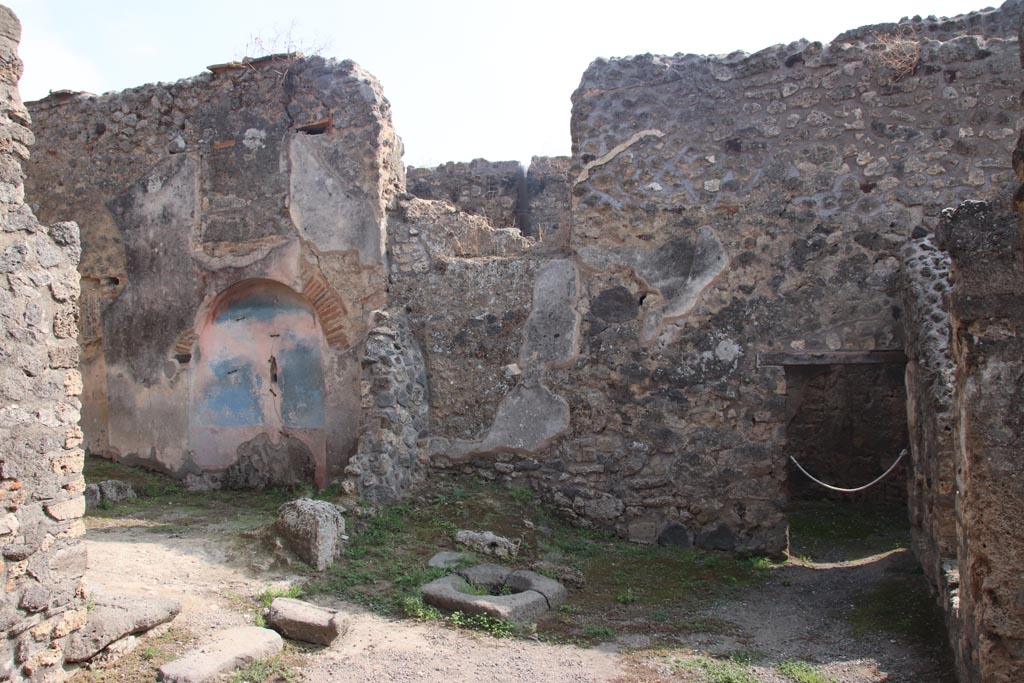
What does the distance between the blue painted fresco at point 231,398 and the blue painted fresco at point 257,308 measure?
0.40 metres

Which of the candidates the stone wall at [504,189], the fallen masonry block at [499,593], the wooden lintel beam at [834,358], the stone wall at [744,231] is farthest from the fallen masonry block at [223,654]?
the stone wall at [504,189]

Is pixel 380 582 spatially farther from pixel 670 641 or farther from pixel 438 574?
pixel 670 641

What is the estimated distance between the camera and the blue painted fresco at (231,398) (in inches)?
325

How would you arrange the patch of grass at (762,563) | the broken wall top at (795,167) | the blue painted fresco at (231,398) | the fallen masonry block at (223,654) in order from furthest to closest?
1. the blue painted fresco at (231,398)
2. the broken wall top at (795,167)
3. the patch of grass at (762,563)
4. the fallen masonry block at (223,654)

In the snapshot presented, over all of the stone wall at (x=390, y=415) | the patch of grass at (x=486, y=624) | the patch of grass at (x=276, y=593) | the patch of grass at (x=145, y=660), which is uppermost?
the stone wall at (x=390, y=415)

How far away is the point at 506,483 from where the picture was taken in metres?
7.38

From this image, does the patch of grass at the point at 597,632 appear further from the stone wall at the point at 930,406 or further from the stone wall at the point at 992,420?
the stone wall at the point at 992,420

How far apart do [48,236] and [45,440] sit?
966 millimetres

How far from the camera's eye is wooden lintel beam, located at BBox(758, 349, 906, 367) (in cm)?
679

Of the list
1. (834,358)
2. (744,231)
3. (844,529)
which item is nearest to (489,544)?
(834,358)

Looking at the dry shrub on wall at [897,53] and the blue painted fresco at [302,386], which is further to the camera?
the blue painted fresco at [302,386]

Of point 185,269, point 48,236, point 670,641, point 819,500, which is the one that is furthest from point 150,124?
point 819,500

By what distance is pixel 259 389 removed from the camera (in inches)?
325

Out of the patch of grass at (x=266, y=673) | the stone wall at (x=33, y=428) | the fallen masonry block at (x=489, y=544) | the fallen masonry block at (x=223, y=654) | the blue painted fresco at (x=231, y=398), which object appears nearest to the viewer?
the stone wall at (x=33, y=428)
